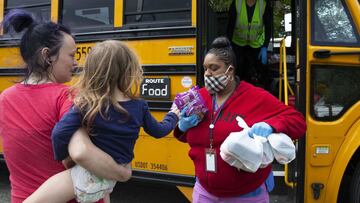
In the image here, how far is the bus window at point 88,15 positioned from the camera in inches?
148

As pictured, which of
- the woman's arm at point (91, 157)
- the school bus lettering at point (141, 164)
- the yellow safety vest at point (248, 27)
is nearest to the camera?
the woman's arm at point (91, 157)

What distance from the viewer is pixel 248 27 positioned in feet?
14.1

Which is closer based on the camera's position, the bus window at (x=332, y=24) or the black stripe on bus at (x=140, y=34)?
the bus window at (x=332, y=24)

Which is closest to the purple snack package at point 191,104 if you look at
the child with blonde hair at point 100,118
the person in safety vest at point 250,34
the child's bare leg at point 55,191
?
the child with blonde hair at point 100,118

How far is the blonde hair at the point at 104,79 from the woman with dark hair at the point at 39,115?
0.20 ft

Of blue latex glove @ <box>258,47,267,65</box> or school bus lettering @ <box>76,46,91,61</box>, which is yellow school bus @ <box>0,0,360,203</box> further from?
blue latex glove @ <box>258,47,267,65</box>

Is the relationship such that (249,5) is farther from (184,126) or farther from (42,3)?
(184,126)

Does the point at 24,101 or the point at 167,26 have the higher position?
the point at 167,26

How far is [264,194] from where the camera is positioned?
2098mm

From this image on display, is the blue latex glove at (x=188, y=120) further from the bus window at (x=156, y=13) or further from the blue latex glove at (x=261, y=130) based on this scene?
the bus window at (x=156, y=13)

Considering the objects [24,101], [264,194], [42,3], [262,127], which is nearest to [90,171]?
[24,101]

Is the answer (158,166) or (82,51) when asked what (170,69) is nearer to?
(158,166)

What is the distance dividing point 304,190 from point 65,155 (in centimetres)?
203

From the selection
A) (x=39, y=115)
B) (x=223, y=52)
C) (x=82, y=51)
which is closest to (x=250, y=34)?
(x=82, y=51)
